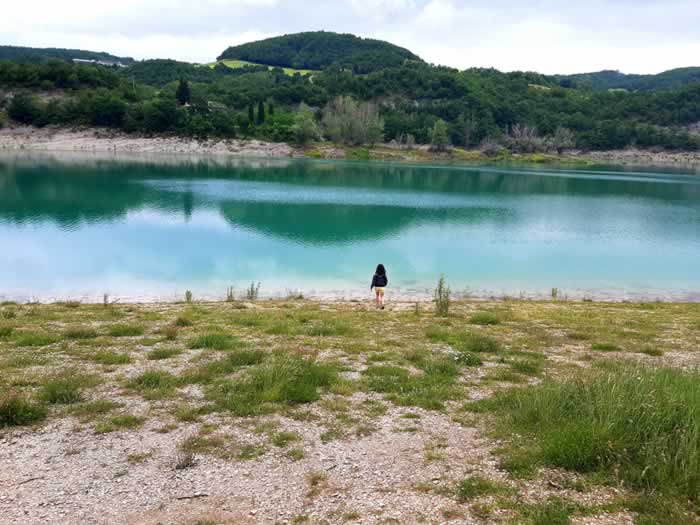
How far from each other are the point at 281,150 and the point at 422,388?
122480 millimetres

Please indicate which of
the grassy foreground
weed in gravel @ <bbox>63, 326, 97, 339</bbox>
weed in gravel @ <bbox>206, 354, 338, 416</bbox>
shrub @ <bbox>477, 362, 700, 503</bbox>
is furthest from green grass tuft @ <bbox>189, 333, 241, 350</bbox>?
shrub @ <bbox>477, 362, 700, 503</bbox>

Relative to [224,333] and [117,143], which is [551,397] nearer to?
[224,333]

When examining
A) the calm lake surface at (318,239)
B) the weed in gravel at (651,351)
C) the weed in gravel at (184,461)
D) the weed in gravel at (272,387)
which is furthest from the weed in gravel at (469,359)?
the calm lake surface at (318,239)

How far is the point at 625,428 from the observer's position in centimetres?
594

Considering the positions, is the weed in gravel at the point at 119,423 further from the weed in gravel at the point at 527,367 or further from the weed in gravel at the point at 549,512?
the weed in gravel at the point at 527,367

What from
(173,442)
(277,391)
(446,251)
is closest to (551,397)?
(277,391)

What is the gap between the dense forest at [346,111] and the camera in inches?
4678

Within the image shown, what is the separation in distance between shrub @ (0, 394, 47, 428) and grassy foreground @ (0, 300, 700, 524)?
0.03m

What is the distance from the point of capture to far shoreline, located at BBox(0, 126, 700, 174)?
10844cm

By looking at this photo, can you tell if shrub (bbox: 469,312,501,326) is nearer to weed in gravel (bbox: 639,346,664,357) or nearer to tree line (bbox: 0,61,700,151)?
weed in gravel (bbox: 639,346,664,357)

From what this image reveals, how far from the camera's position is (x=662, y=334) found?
44.3ft

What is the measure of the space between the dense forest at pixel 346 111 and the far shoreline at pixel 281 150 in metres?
3.00

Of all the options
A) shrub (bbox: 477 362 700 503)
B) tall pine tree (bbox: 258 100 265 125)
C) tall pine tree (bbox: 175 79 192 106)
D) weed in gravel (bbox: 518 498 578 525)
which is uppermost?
tall pine tree (bbox: 175 79 192 106)

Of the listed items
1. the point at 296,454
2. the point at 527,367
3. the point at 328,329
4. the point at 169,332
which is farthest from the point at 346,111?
the point at 296,454
